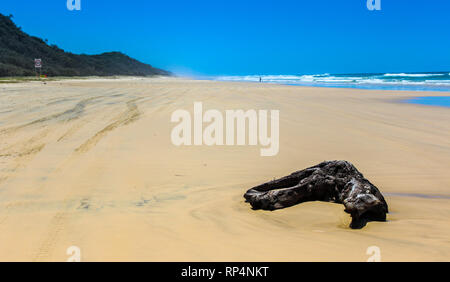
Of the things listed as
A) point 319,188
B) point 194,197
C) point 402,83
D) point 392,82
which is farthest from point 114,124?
point 392,82

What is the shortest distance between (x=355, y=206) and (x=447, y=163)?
127 inches

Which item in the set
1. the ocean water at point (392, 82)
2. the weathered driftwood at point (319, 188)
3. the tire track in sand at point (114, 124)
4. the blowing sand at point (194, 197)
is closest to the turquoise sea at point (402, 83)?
the ocean water at point (392, 82)

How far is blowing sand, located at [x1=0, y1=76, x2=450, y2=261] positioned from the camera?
2.79 metres

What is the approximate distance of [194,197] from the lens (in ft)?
13.7

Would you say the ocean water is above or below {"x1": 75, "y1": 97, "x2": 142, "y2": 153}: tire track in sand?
above

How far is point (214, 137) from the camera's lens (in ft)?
24.9

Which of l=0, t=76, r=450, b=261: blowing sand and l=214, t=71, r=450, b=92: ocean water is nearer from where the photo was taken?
l=0, t=76, r=450, b=261: blowing sand

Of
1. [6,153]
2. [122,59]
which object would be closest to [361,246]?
[6,153]

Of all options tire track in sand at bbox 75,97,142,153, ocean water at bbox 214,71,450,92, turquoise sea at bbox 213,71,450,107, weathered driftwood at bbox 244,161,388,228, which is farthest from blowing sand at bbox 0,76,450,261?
ocean water at bbox 214,71,450,92

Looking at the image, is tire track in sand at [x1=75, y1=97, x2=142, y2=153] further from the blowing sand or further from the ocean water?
the ocean water

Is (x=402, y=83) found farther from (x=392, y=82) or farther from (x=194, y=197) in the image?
(x=194, y=197)

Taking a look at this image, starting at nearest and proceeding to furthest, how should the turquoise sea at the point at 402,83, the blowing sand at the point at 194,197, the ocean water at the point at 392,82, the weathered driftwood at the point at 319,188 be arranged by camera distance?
1. the blowing sand at the point at 194,197
2. the weathered driftwood at the point at 319,188
3. the turquoise sea at the point at 402,83
4. the ocean water at the point at 392,82

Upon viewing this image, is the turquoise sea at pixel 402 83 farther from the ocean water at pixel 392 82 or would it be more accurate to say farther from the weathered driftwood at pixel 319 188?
the weathered driftwood at pixel 319 188

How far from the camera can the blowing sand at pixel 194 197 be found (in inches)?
110
